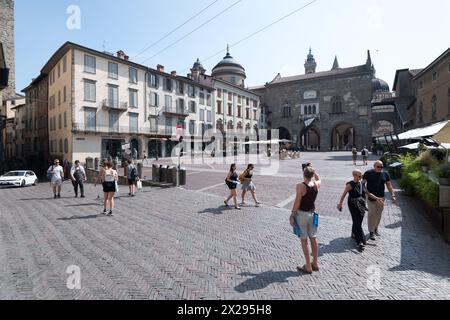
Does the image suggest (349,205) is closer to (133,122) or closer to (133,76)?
(133,122)

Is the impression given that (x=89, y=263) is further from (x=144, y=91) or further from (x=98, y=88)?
(x=144, y=91)

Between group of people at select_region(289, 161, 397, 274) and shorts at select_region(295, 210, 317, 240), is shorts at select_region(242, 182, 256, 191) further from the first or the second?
shorts at select_region(295, 210, 317, 240)

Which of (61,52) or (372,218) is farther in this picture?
(61,52)

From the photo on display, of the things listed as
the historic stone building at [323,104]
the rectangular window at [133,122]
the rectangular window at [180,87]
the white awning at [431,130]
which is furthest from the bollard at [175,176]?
the historic stone building at [323,104]

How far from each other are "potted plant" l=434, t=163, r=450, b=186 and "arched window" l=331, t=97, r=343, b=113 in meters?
48.5

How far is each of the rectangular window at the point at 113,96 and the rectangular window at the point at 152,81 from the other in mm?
4936

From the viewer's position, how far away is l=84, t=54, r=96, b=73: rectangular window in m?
27.9

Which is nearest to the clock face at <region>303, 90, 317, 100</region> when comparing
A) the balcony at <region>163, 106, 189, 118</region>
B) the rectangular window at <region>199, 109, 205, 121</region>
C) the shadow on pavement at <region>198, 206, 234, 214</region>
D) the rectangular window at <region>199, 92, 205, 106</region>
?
the rectangular window at <region>199, 92, 205, 106</region>

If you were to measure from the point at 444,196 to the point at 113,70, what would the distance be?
32203mm
